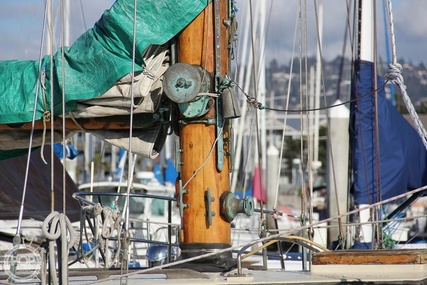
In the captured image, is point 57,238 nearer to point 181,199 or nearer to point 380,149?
point 181,199

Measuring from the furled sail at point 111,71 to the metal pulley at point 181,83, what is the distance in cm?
23

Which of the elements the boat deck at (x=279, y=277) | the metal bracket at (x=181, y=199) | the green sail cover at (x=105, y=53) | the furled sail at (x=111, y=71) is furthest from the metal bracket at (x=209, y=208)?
the green sail cover at (x=105, y=53)

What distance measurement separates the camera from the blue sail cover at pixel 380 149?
10547mm

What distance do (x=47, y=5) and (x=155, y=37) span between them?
78 centimetres

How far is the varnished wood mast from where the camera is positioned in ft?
19.1

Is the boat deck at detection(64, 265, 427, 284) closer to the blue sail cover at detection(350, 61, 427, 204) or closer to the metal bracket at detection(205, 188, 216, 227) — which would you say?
the metal bracket at detection(205, 188, 216, 227)

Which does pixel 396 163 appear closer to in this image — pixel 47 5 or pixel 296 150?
pixel 47 5

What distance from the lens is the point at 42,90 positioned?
20.2 ft

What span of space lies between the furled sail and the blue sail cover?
4785 mm

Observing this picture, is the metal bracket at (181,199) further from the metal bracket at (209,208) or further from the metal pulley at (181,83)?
the metal pulley at (181,83)

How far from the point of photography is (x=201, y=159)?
19.3ft

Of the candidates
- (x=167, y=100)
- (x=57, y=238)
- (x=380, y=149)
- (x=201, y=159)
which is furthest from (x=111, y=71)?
(x=380, y=149)

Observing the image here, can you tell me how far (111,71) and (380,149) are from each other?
5807 millimetres

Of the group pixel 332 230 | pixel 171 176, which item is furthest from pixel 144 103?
pixel 171 176
